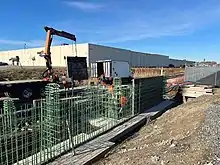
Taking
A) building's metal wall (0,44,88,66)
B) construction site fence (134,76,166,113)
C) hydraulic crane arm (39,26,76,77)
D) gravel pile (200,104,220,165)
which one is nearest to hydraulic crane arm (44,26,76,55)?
hydraulic crane arm (39,26,76,77)

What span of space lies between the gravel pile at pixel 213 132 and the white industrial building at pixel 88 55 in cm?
3196

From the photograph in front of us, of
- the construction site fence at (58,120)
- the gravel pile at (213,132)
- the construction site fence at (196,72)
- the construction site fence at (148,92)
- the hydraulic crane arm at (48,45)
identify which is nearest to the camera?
the gravel pile at (213,132)

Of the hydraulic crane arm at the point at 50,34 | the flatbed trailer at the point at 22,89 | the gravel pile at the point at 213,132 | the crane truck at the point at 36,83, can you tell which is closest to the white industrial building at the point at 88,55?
the hydraulic crane arm at the point at 50,34

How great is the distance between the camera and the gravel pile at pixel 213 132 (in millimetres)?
4465

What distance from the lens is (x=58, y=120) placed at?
6148 millimetres

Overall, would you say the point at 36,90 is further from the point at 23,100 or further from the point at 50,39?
the point at 50,39

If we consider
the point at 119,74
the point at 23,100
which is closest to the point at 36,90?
the point at 23,100

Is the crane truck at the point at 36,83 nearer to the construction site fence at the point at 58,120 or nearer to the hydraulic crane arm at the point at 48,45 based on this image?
the hydraulic crane arm at the point at 48,45

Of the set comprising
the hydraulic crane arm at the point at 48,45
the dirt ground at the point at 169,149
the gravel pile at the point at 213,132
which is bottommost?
the dirt ground at the point at 169,149

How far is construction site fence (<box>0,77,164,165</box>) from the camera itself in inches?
205

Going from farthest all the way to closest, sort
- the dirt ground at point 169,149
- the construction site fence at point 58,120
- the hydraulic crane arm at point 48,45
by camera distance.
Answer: the hydraulic crane arm at point 48,45 → the construction site fence at point 58,120 → the dirt ground at point 169,149

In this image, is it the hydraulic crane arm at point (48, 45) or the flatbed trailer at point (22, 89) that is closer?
the flatbed trailer at point (22, 89)

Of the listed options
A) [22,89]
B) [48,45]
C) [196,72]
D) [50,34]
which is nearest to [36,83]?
[22,89]

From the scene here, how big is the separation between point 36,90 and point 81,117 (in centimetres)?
1140
